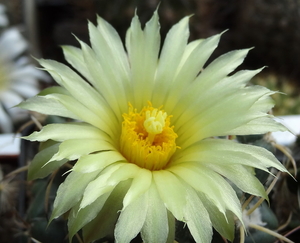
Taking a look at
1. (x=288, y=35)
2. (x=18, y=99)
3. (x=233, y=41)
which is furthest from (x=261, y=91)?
Answer: (x=233, y=41)

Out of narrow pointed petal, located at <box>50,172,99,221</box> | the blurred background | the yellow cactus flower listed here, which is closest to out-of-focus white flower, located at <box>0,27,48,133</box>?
the blurred background

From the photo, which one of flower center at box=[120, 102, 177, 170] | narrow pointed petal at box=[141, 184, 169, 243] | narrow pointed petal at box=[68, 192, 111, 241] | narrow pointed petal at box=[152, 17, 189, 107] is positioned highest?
narrow pointed petal at box=[152, 17, 189, 107]

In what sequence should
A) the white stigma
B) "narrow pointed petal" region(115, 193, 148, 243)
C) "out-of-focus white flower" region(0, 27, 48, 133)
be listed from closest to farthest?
"narrow pointed petal" region(115, 193, 148, 243) < the white stigma < "out-of-focus white flower" region(0, 27, 48, 133)

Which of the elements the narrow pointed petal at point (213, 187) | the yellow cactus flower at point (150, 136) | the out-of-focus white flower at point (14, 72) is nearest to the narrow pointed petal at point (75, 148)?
the yellow cactus flower at point (150, 136)

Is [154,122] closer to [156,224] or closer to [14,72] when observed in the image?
[156,224]

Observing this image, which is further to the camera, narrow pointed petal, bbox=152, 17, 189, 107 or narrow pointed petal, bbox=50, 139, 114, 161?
narrow pointed petal, bbox=152, 17, 189, 107

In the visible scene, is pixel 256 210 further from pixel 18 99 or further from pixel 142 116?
pixel 18 99

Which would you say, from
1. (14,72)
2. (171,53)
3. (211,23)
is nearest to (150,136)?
(171,53)

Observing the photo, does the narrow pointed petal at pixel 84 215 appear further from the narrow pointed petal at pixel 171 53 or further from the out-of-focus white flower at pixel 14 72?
the out-of-focus white flower at pixel 14 72

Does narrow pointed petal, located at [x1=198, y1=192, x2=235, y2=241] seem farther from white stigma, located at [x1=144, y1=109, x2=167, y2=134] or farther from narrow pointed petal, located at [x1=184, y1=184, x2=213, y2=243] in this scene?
white stigma, located at [x1=144, y1=109, x2=167, y2=134]
